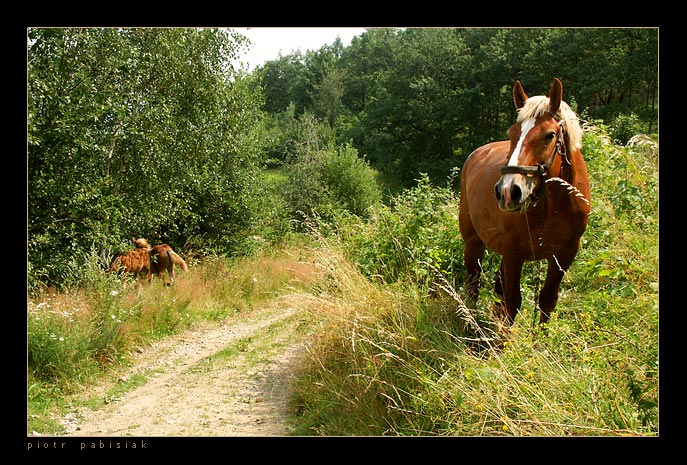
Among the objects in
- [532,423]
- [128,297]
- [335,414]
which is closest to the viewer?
[532,423]

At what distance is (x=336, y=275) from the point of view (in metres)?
5.49

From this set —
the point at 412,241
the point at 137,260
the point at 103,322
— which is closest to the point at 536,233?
the point at 412,241

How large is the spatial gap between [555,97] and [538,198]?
29.7 inches

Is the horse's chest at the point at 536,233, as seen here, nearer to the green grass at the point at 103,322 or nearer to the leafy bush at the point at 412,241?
the leafy bush at the point at 412,241

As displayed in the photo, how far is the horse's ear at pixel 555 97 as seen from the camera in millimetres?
3713

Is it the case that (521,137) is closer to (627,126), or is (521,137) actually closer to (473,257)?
(473,257)

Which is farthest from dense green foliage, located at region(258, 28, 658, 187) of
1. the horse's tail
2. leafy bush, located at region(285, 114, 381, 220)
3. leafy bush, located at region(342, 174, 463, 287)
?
the horse's tail

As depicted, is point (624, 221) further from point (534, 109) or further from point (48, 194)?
point (48, 194)

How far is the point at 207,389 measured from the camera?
18.1 feet

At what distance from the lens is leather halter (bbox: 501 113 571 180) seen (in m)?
3.57

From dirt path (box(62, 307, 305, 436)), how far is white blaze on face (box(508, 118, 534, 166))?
283 cm

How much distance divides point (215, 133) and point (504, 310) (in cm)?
922

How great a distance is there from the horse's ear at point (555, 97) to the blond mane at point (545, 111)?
0.11 ft

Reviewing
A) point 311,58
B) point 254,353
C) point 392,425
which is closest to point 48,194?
point 254,353
